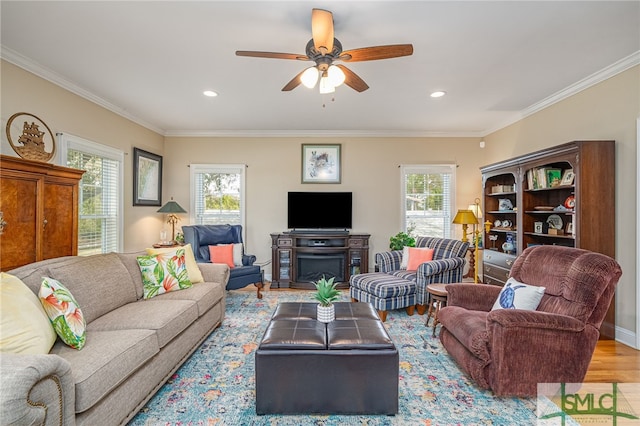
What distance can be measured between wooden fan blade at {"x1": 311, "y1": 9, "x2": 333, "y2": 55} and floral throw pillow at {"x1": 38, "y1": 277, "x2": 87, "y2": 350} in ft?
7.53

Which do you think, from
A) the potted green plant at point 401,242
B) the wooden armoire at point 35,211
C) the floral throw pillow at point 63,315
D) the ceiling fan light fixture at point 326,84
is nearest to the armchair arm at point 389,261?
the potted green plant at point 401,242

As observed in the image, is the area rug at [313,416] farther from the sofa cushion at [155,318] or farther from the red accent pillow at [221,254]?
the red accent pillow at [221,254]

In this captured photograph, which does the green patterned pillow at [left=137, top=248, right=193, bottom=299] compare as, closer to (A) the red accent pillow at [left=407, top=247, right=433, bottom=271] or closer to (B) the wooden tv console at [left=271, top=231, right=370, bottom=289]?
(B) the wooden tv console at [left=271, top=231, right=370, bottom=289]

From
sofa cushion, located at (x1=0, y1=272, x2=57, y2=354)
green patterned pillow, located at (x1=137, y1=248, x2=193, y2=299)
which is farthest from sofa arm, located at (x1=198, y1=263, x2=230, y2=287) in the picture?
sofa cushion, located at (x1=0, y1=272, x2=57, y2=354)

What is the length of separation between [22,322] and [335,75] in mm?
2416

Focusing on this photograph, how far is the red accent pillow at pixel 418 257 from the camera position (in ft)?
13.6

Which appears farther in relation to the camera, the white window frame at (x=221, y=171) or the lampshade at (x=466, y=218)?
the white window frame at (x=221, y=171)

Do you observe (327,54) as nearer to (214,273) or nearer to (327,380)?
(327,380)

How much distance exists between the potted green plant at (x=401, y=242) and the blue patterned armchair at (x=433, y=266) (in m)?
0.39

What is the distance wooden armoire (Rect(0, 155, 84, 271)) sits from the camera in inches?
87.3

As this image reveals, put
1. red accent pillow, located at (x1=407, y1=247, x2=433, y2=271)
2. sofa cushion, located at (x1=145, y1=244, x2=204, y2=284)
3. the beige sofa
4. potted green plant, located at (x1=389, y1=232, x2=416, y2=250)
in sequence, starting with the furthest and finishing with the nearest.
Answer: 1. potted green plant, located at (x1=389, y1=232, x2=416, y2=250)
2. red accent pillow, located at (x1=407, y1=247, x2=433, y2=271)
3. sofa cushion, located at (x1=145, y1=244, x2=204, y2=284)
4. the beige sofa

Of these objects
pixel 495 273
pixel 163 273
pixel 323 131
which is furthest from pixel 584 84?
pixel 163 273

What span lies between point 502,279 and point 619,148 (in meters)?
1.96

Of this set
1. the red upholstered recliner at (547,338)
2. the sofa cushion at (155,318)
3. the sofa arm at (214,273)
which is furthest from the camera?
the sofa arm at (214,273)
